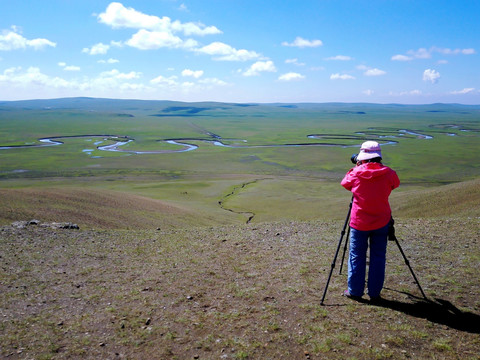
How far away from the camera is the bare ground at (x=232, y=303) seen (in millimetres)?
6465

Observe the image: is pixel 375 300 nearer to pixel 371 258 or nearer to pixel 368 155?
pixel 371 258

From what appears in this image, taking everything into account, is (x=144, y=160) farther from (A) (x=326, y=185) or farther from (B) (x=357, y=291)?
(B) (x=357, y=291)

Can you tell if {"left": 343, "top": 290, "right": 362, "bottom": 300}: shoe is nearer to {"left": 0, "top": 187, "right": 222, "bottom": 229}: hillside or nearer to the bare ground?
the bare ground

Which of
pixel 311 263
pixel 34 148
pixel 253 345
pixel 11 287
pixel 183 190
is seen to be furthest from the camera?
pixel 34 148

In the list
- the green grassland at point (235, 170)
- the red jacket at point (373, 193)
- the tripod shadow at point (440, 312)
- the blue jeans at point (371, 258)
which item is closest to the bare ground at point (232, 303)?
the tripod shadow at point (440, 312)

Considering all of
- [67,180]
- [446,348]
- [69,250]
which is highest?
[446,348]

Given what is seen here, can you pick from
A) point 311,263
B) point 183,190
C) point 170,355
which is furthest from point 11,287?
point 183,190

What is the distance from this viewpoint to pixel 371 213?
24.5 feet

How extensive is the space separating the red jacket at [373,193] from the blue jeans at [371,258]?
18 cm

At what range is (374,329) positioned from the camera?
6746 mm

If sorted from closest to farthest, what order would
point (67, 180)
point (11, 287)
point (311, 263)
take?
point (11, 287) → point (311, 263) → point (67, 180)

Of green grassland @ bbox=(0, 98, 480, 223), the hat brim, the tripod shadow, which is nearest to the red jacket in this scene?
the hat brim

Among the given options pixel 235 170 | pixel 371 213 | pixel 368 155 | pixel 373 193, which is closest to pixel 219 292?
pixel 371 213

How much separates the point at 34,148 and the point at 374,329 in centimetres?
11100
